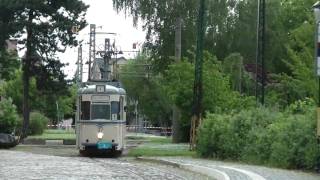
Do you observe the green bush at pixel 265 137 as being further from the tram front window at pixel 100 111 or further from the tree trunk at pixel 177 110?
the tree trunk at pixel 177 110

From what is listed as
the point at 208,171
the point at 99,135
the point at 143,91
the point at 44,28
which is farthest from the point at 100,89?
the point at 143,91

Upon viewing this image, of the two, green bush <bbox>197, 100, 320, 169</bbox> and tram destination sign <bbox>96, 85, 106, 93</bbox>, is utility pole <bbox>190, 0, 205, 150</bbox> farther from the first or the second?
tram destination sign <bbox>96, 85, 106, 93</bbox>

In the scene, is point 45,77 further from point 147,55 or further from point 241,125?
point 241,125

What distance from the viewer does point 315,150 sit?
62.4ft

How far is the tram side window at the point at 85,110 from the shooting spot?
3175cm

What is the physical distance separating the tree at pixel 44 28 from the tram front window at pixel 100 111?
71.8 feet

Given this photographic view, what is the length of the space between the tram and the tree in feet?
71.0

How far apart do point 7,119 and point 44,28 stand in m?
8.38

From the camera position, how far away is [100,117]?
3172cm

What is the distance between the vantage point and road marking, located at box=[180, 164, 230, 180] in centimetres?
1760

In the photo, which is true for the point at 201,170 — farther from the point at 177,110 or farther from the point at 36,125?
the point at 36,125

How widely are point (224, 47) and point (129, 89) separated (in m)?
44.2

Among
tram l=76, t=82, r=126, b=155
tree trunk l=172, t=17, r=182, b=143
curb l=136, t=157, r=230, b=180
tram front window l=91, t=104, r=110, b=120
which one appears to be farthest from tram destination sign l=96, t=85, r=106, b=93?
tree trunk l=172, t=17, r=182, b=143

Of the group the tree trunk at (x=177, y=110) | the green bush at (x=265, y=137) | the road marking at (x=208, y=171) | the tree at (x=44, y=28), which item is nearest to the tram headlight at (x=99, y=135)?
the green bush at (x=265, y=137)
